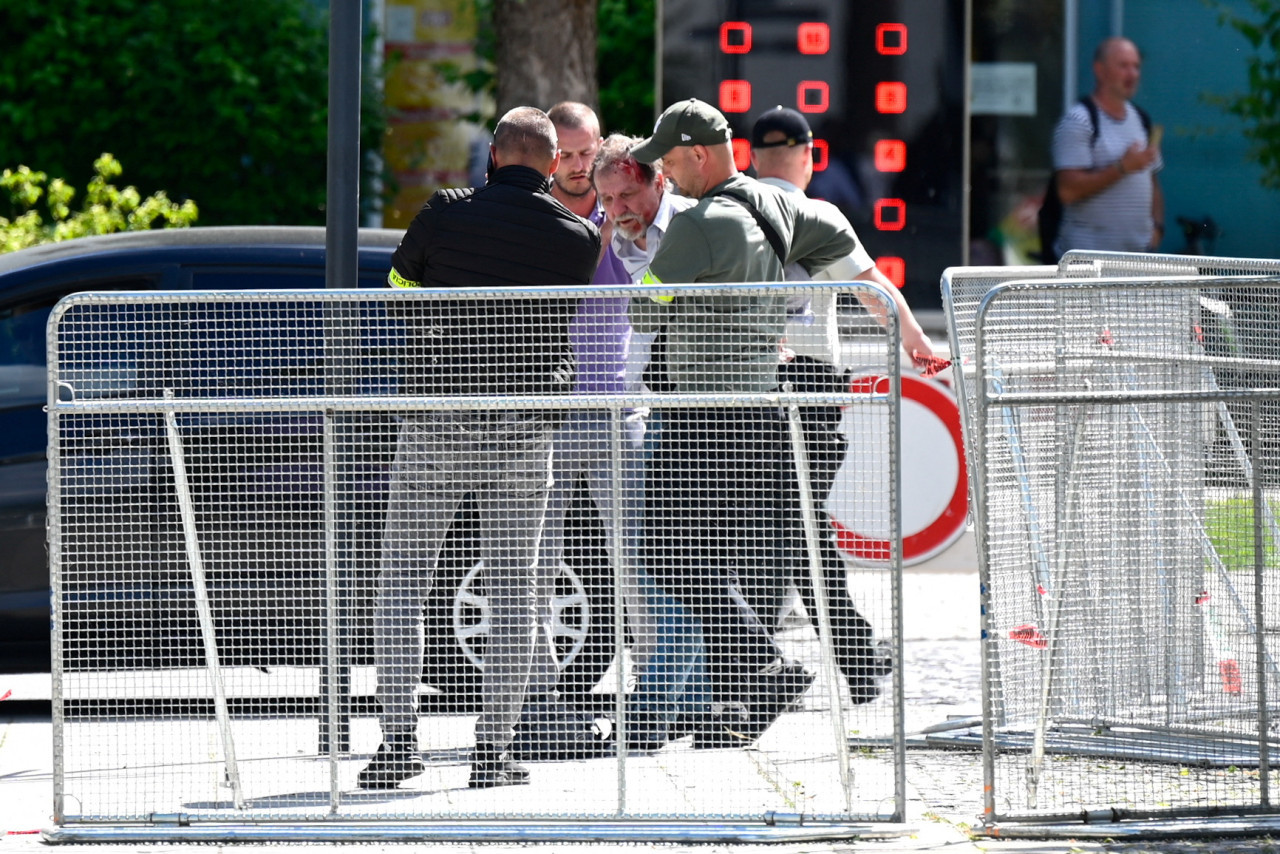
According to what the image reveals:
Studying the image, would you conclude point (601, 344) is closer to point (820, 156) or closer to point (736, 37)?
Answer: point (820, 156)

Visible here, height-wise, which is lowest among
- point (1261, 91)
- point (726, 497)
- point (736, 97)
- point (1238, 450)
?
point (726, 497)

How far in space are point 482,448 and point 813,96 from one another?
4.94m

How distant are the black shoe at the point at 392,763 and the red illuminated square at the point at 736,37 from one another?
206 inches

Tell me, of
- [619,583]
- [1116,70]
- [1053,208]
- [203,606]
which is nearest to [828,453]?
[619,583]

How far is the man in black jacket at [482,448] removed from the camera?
16.6ft

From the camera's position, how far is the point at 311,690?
512 cm

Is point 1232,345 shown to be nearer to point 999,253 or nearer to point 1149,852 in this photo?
point 1149,852

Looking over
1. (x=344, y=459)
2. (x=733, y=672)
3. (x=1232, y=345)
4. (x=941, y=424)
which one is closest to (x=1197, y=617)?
(x=1232, y=345)

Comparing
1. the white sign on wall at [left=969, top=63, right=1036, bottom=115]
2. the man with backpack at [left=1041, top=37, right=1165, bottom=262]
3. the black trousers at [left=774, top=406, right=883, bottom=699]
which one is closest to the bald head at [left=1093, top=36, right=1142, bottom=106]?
the man with backpack at [left=1041, top=37, right=1165, bottom=262]

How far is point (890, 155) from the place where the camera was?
31.6 feet

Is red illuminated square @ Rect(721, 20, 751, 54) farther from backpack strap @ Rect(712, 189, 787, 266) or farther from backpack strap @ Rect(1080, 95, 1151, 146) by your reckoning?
backpack strap @ Rect(712, 189, 787, 266)

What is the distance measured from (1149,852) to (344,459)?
249 cm

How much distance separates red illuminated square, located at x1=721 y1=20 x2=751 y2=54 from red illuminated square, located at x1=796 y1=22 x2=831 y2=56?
0.27 meters

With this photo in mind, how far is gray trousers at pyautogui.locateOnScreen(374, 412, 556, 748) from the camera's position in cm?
518
